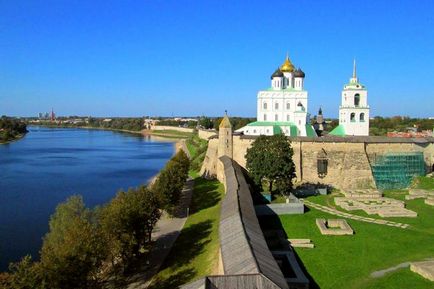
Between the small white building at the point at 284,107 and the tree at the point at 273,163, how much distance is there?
9.55 metres

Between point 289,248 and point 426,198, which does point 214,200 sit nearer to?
point 289,248

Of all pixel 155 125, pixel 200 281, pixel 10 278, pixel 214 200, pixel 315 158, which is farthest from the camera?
pixel 155 125

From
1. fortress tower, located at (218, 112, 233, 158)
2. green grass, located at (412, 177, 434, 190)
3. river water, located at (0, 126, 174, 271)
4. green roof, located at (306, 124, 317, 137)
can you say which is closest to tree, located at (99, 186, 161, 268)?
river water, located at (0, 126, 174, 271)

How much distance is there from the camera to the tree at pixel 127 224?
48.4 feet

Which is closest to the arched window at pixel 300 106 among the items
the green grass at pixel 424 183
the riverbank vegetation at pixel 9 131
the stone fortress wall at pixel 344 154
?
the stone fortress wall at pixel 344 154

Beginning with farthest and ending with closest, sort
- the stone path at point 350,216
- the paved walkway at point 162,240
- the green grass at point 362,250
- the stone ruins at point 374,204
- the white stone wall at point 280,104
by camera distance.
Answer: the white stone wall at point 280,104, the stone ruins at point 374,204, the stone path at point 350,216, the paved walkway at point 162,240, the green grass at point 362,250

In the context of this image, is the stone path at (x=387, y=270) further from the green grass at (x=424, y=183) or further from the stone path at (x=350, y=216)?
the green grass at (x=424, y=183)

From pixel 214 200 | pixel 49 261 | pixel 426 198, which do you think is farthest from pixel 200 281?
pixel 426 198

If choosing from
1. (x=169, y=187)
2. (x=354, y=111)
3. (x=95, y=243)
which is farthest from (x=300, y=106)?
(x=95, y=243)

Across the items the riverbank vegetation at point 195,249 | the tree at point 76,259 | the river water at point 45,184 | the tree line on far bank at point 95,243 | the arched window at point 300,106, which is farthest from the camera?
the arched window at point 300,106

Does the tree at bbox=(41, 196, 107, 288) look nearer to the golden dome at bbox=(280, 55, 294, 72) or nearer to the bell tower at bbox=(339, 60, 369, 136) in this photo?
the bell tower at bbox=(339, 60, 369, 136)

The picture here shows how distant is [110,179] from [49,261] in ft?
86.7

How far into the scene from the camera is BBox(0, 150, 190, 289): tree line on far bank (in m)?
10.7

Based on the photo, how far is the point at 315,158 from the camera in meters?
26.9
